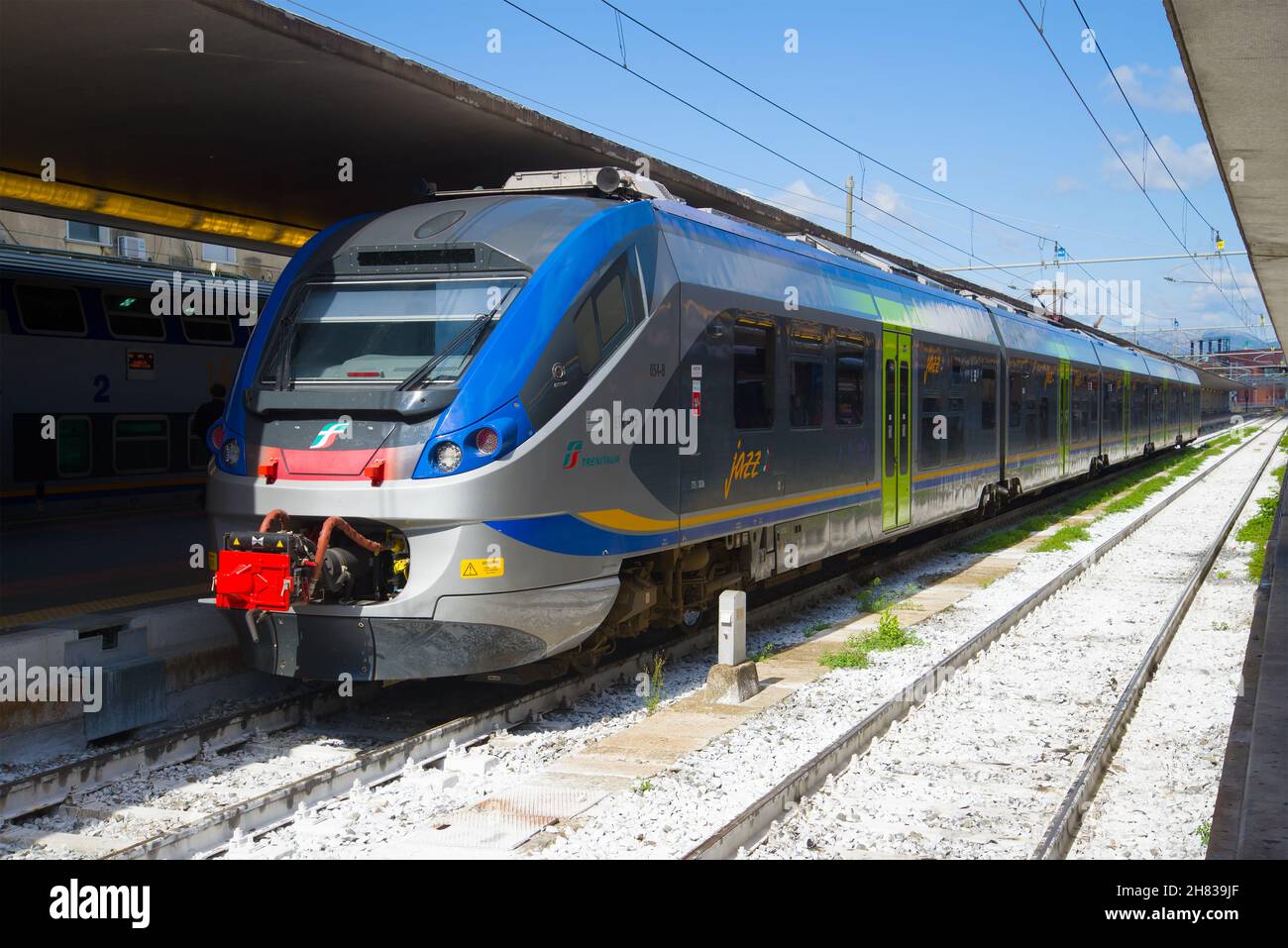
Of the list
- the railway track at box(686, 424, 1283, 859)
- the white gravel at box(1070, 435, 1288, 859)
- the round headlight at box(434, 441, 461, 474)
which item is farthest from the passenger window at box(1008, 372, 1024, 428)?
the round headlight at box(434, 441, 461, 474)

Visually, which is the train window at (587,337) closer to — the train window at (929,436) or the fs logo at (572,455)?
the fs logo at (572,455)

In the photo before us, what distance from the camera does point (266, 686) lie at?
8578 millimetres

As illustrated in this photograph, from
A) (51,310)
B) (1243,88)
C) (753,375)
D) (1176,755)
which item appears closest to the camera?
(1176,755)

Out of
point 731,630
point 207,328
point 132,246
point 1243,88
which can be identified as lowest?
point 731,630

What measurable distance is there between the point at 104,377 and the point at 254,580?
34.2 ft

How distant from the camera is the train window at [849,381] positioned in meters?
10.8

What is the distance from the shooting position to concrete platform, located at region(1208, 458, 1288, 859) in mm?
4832

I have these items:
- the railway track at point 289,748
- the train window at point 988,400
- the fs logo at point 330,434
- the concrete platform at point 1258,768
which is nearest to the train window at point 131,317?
the railway track at point 289,748

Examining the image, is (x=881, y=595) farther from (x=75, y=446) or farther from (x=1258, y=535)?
(x=75, y=446)

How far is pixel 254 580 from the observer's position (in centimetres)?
668

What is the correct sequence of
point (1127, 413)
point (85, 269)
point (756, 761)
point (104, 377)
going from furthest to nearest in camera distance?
1. point (1127, 413)
2. point (104, 377)
3. point (85, 269)
4. point (756, 761)

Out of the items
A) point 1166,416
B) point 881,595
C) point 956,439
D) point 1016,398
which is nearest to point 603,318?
point 881,595

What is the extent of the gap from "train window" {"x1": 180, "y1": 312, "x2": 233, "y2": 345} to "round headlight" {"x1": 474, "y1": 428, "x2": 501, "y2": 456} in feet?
38.7
